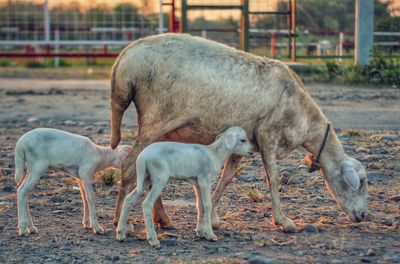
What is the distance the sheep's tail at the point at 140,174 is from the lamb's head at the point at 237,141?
2.45ft

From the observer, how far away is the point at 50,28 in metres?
33.2

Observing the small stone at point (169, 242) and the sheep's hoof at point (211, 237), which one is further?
the sheep's hoof at point (211, 237)

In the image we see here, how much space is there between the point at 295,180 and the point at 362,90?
384 inches

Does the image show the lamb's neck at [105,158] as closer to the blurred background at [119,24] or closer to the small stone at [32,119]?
the small stone at [32,119]

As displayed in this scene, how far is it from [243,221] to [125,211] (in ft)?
4.43

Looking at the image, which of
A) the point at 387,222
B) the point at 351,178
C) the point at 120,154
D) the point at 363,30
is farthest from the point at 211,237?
the point at 363,30

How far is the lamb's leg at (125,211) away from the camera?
8320mm

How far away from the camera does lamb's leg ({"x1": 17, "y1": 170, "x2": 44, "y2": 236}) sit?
862 cm

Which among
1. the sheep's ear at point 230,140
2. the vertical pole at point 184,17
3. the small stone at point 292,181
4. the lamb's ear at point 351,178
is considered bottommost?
the small stone at point 292,181

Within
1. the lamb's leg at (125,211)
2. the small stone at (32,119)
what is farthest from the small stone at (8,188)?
the small stone at (32,119)

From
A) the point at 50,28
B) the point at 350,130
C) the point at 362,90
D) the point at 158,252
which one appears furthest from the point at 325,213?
the point at 50,28

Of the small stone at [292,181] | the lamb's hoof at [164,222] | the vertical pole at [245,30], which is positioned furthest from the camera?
the vertical pole at [245,30]

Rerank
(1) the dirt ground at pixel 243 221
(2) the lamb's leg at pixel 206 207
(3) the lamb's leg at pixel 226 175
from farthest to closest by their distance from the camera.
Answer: (3) the lamb's leg at pixel 226 175, (2) the lamb's leg at pixel 206 207, (1) the dirt ground at pixel 243 221

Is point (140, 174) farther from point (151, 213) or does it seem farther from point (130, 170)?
point (130, 170)
